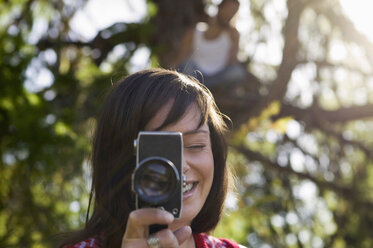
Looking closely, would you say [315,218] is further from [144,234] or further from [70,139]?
[144,234]

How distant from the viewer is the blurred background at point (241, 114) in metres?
3.56

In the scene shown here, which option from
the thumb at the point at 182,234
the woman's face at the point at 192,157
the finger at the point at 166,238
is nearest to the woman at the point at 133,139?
the woman's face at the point at 192,157

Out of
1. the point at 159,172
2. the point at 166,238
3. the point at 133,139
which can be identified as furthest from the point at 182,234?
the point at 133,139

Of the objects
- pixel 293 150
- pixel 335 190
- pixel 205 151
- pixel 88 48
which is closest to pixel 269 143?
pixel 293 150

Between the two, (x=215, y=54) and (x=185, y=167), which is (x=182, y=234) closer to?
(x=185, y=167)

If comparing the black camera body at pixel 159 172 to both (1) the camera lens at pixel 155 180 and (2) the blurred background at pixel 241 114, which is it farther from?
(2) the blurred background at pixel 241 114

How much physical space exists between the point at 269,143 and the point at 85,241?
12.9 feet

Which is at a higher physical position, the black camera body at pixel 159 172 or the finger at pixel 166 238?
the black camera body at pixel 159 172

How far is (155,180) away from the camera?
1.47m

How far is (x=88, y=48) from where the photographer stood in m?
4.91

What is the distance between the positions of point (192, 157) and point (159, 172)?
1.15 ft

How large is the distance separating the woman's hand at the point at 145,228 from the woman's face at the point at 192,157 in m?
0.26

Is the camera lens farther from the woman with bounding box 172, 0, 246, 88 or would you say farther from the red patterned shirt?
the woman with bounding box 172, 0, 246, 88

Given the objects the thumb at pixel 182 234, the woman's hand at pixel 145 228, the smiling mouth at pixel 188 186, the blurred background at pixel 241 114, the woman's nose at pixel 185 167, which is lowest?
the blurred background at pixel 241 114
